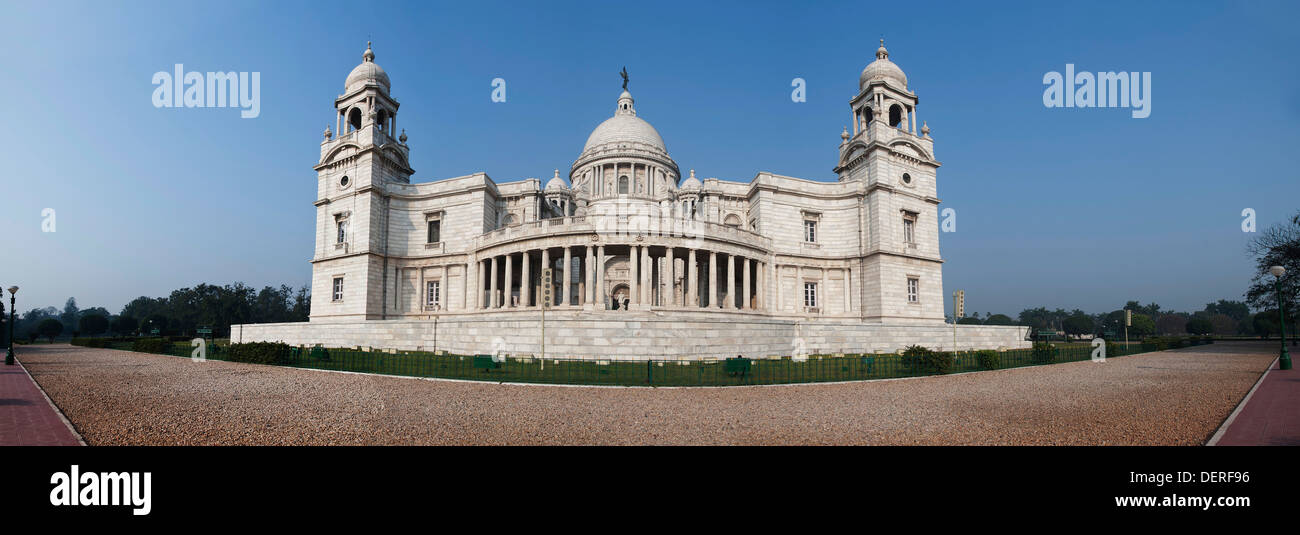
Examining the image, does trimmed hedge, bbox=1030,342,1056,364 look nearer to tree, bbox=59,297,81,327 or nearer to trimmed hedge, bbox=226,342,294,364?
trimmed hedge, bbox=226,342,294,364

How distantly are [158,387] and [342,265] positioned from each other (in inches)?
1078

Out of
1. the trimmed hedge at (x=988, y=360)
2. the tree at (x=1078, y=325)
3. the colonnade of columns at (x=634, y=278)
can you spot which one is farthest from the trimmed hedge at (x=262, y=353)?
the tree at (x=1078, y=325)

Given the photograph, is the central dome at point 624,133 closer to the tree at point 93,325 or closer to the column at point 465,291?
the column at point 465,291

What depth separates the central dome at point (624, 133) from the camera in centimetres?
5359

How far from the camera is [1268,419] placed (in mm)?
9242

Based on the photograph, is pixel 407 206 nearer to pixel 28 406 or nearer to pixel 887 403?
pixel 28 406

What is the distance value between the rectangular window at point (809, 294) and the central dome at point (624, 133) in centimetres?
2323

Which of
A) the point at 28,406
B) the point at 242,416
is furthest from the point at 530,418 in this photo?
the point at 28,406

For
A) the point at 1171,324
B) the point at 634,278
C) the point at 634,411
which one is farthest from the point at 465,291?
the point at 1171,324

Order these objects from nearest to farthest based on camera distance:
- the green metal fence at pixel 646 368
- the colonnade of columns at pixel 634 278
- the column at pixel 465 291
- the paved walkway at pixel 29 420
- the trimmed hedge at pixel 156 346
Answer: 1. the paved walkway at pixel 29 420
2. the green metal fence at pixel 646 368
3. the trimmed hedge at pixel 156 346
4. the colonnade of columns at pixel 634 278
5. the column at pixel 465 291

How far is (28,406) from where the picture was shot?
34.6 ft

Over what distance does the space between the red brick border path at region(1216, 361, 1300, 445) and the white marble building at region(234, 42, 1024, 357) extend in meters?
19.6

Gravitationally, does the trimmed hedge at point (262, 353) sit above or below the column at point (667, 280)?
below
